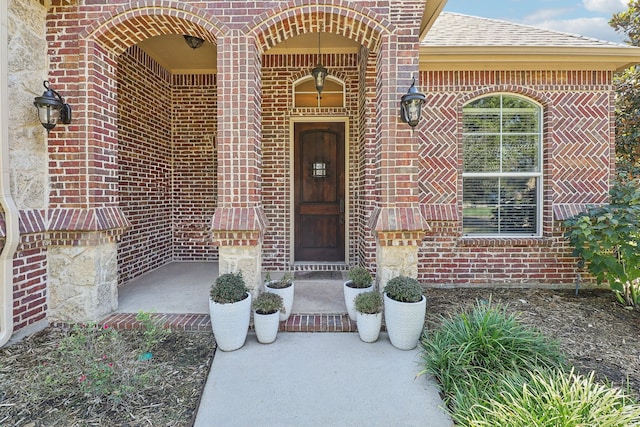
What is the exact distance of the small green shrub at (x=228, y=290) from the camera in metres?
3.06

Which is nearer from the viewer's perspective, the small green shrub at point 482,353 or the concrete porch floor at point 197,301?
the small green shrub at point 482,353

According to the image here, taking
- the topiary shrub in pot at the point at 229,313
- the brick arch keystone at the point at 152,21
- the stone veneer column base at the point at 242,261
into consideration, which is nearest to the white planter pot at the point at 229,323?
the topiary shrub in pot at the point at 229,313

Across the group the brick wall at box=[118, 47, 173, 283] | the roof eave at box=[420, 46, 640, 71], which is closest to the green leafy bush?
the roof eave at box=[420, 46, 640, 71]

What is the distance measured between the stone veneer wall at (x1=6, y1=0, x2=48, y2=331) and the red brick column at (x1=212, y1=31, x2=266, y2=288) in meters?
1.76

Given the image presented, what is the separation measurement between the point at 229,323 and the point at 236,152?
166cm

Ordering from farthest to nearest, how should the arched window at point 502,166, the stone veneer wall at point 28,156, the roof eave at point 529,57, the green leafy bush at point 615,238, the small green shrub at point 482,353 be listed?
the arched window at point 502,166 < the roof eave at point 529,57 < the green leafy bush at point 615,238 < the stone veneer wall at point 28,156 < the small green shrub at point 482,353

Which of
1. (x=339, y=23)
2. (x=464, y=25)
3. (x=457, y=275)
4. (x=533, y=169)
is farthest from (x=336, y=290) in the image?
(x=464, y=25)

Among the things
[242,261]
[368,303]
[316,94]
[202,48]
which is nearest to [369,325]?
[368,303]

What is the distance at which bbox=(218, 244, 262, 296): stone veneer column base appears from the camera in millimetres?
3377

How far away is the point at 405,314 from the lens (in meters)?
3.01

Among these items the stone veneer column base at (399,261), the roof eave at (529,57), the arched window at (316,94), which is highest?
the roof eave at (529,57)

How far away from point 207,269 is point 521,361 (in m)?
4.51

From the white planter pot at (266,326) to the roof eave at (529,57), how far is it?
12.9ft

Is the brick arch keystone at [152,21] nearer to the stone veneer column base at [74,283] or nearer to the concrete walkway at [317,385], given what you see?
the stone veneer column base at [74,283]
